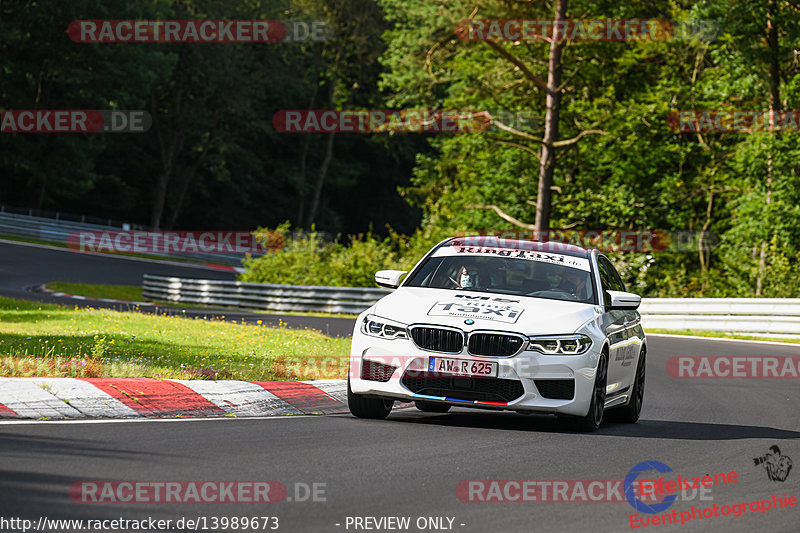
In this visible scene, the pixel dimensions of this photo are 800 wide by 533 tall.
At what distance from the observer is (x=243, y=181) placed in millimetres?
79688

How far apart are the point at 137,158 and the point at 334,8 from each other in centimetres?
1584

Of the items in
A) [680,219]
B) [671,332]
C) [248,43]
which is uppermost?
[248,43]

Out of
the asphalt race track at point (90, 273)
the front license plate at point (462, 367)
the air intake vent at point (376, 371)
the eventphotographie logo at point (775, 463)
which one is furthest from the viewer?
the asphalt race track at point (90, 273)

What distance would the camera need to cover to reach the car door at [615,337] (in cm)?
1038

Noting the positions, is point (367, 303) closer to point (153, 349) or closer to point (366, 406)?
point (153, 349)

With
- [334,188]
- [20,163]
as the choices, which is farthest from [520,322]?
[334,188]

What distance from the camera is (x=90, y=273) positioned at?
41500mm

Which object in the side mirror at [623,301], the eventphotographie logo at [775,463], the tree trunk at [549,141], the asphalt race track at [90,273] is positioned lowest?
the asphalt race track at [90,273]

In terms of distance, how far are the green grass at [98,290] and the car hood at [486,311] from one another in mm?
25253

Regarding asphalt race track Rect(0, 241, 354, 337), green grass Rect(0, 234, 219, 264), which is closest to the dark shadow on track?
asphalt race track Rect(0, 241, 354, 337)

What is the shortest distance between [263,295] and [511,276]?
22.7m

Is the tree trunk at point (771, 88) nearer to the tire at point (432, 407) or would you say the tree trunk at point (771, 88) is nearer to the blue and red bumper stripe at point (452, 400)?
the tire at point (432, 407)

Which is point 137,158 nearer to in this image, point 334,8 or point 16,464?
point 334,8

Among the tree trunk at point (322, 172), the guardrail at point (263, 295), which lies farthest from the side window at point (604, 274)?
the tree trunk at point (322, 172)
